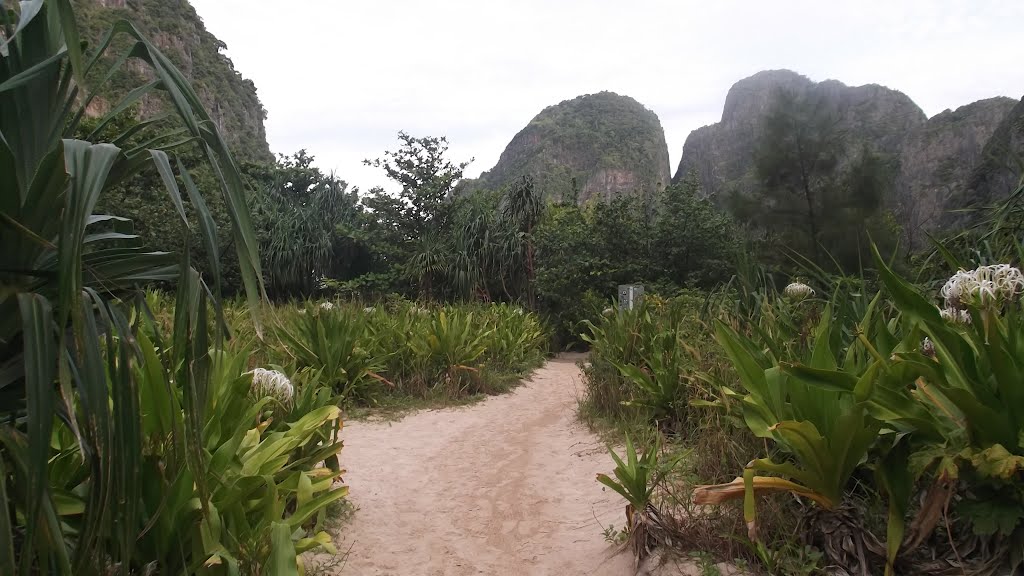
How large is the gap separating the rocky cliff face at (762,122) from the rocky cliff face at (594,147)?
13.2 ft

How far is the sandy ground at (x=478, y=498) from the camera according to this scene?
9.83ft

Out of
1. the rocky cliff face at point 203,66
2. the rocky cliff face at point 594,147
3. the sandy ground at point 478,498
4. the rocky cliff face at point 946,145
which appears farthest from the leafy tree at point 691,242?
the rocky cliff face at point 594,147

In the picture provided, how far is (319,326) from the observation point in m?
6.32

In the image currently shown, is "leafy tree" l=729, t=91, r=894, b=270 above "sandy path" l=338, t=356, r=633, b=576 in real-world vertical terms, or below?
above

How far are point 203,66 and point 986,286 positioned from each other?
140 feet

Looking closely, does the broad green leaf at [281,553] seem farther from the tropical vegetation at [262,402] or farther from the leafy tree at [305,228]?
the leafy tree at [305,228]

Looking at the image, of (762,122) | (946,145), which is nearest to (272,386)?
(762,122)

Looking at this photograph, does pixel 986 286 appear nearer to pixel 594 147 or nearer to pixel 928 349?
pixel 928 349

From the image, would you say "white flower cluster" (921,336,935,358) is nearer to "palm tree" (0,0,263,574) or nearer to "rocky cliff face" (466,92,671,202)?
"palm tree" (0,0,263,574)

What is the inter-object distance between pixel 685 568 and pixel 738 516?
1.01 ft

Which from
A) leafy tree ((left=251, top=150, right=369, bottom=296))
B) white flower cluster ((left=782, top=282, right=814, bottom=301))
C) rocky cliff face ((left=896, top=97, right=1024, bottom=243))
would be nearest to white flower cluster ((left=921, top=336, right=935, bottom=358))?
white flower cluster ((left=782, top=282, right=814, bottom=301))

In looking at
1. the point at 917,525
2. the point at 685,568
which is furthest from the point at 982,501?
the point at 685,568

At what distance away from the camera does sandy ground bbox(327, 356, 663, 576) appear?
9.83ft

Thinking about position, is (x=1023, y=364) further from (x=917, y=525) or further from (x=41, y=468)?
(x=41, y=468)
